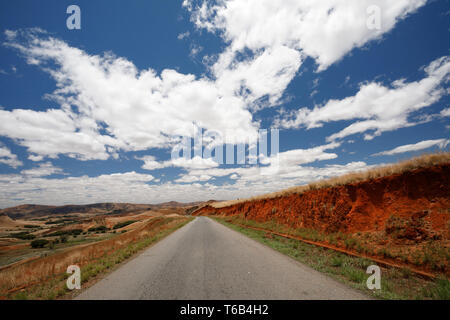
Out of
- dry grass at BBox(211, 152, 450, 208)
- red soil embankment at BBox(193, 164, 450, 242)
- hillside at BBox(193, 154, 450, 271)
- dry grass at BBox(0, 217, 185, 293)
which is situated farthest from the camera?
dry grass at BBox(0, 217, 185, 293)

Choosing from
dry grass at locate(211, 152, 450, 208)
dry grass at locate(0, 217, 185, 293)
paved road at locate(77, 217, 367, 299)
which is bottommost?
dry grass at locate(0, 217, 185, 293)

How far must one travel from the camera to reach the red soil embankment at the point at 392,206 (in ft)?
22.9

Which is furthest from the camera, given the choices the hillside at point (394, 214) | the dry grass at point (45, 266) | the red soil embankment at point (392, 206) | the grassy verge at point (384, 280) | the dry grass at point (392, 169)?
the dry grass at point (45, 266)

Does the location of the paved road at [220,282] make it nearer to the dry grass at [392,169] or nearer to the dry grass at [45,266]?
the dry grass at [45,266]

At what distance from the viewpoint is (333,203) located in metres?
12.4

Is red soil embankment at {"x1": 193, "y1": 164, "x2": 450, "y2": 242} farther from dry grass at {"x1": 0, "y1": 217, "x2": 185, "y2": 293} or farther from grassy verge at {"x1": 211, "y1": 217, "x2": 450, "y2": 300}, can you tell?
dry grass at {"x1": 0, "y1": 217, "x2": 185, "y2": 293}

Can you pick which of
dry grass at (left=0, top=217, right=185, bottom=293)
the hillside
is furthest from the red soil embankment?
dry grass at (left=0, top=217, right=185, bottom=293)

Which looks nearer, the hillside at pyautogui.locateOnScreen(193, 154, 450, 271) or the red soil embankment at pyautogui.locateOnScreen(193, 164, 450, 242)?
the hillside at pyautogui.locateOnScreen(193, 154, 450, 271)

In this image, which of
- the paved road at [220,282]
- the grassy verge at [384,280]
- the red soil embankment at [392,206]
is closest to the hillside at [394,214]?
the red soil embankment at [392,206]

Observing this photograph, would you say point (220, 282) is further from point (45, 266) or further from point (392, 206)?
point (45, 266)

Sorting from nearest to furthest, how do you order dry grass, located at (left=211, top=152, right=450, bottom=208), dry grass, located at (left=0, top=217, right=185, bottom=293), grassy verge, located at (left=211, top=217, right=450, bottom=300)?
1. grassy verge, located at (left=211, top=217, right=450, bottom=300)
2. dry grass, located at (left=211, top=152, right=450, bottom=208)
3. dry grass, located at (left=0, top=217, right=185, bottom=293)

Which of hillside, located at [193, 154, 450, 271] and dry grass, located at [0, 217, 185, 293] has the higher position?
hillside, located at [193, 154, 450, 271]

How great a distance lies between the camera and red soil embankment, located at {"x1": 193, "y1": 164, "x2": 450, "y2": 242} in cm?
698
